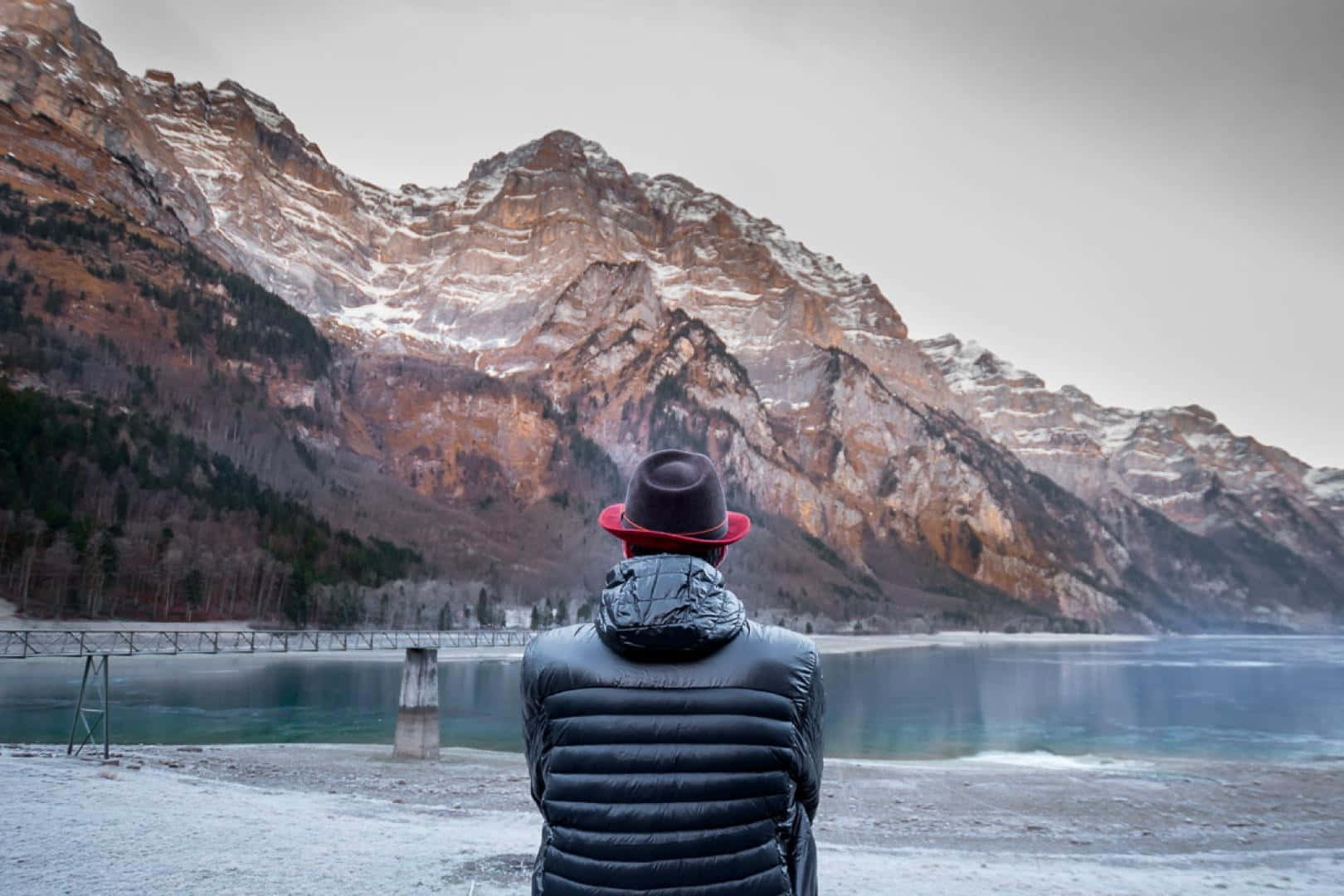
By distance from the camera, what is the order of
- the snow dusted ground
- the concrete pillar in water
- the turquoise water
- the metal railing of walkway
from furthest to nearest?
the turquoise water → the metal railing of walkway → the concrete pillar in water → the snow dusted ground

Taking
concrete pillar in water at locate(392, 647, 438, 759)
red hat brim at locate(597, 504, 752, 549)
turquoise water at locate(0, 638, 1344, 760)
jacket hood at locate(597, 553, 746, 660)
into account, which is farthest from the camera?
turquoise water at locate(0, 638, 1344, 760)

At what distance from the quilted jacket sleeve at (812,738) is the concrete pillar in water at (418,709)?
27088 millimetres

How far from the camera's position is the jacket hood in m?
2.74

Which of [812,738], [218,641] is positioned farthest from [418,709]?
[812,738]

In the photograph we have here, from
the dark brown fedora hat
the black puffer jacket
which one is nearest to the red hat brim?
the dark brown fedora hat

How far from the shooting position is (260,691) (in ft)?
163

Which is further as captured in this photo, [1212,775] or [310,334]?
[310,334]

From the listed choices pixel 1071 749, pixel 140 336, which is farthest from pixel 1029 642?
pixel 140 336

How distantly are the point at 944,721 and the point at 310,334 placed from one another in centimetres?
15882

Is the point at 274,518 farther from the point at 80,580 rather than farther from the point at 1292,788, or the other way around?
the point at 1292,788

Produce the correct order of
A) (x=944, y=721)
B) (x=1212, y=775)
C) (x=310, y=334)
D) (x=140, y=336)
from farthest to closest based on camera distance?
(x=310, y=334), (x=140, y=336), (x=944, y=721), (x=1212, y=775)

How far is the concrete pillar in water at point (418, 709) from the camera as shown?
28.5m

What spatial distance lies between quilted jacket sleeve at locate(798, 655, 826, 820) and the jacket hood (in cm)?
30

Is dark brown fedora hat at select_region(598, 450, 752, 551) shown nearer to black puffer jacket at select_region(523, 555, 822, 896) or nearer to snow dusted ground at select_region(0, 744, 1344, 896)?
black puffer jacket at select_region(523, 555, 822, 896)
